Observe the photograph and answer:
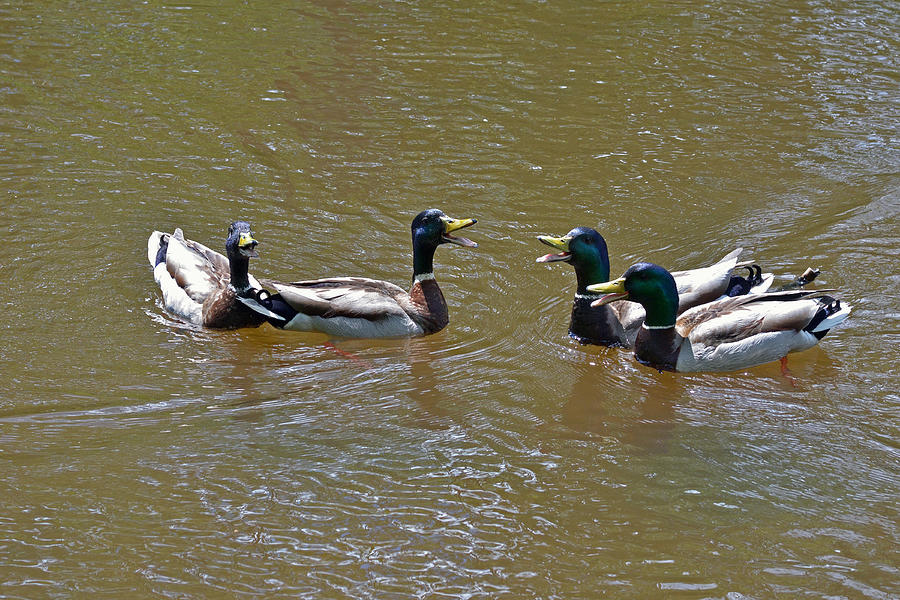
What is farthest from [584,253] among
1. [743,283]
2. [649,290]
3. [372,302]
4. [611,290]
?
[372,302]

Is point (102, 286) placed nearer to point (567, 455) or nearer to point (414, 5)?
point (567, 455)

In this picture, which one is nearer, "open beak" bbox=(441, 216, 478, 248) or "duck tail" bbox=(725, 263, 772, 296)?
"open beak" bbox=(441, 216, 478, 248)

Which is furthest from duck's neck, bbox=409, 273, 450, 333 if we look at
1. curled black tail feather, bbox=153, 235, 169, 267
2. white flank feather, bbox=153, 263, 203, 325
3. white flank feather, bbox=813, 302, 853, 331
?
white flank feather, bbox=813, 302, 853, 331

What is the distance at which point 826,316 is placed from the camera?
8.03 m

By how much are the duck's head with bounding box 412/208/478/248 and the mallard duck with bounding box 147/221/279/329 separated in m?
1.24

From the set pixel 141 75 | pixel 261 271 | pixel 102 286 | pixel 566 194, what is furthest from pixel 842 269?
pixel 141 75

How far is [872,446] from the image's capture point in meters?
6.78

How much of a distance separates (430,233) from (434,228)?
0.05 metres

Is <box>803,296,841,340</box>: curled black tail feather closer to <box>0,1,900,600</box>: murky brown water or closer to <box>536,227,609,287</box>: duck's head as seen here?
<box>0,1,900,600</box>: murky brown water

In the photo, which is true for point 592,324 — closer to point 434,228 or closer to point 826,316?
point 434,228

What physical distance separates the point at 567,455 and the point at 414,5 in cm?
1030

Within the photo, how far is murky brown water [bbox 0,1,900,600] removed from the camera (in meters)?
5.76

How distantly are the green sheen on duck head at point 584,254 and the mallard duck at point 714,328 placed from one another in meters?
0.33

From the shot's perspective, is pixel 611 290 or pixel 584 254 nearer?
pixel 611 290
